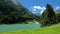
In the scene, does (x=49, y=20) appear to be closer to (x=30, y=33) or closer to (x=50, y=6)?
(x=50, y=6)

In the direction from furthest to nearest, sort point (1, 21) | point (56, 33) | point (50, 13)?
point (1, 21)
point (50, 13)
point (56, 33)

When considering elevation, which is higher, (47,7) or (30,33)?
(47,7)

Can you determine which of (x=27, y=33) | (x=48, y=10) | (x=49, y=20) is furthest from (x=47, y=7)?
(x=27, y=33)

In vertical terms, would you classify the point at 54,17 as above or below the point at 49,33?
above

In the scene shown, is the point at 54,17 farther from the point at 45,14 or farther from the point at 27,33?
the point at 27,33

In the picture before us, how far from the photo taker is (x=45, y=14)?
79.1 metres

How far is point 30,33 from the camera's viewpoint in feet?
56.1

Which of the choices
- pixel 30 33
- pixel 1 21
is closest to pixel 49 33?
pixel 30 33

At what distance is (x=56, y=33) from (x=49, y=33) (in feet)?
2.10

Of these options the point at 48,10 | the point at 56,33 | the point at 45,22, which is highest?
the point at 48,10

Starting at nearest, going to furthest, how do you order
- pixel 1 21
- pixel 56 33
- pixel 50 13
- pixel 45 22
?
pixel 56 33 < pixel 45 22 < pixel 50 13 < pixel 1 21

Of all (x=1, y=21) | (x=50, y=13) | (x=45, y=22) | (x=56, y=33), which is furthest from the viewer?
(x=1, y=21)

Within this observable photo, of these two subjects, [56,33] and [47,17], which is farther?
[47,17]

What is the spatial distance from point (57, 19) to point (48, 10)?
647cm
